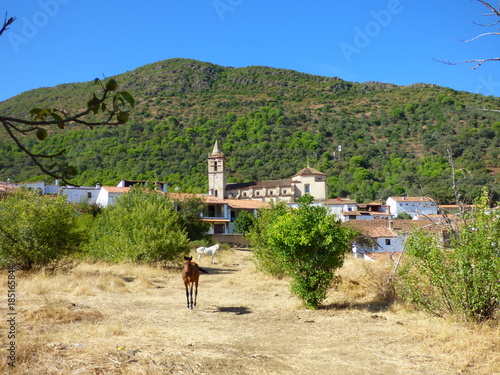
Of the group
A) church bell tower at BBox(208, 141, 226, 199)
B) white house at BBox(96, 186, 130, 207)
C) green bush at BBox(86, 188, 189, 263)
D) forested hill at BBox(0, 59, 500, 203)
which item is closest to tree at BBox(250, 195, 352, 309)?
green bush at BBox(86, 188, 189, 263)

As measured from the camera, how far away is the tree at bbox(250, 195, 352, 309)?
10.8m

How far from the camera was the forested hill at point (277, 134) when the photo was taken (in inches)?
3135

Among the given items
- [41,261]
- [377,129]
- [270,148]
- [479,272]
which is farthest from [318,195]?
[479,272]

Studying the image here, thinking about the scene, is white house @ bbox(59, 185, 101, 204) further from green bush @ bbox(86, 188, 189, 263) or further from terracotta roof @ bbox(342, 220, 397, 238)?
terracotta roof @ bbox(342, 220, 397, 238)

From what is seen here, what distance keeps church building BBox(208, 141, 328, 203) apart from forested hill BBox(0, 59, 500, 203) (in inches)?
188

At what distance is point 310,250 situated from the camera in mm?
11133

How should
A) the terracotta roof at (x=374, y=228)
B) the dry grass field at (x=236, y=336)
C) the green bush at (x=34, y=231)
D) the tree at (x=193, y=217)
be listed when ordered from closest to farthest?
1. the dry grass field at (x=236, y=336)
2. the green bush at (x=34, y=231)
3. the terracotta roof at (x=374, y=228)
4. the tree at (x=193, y=217)

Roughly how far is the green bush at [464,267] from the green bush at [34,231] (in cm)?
1346

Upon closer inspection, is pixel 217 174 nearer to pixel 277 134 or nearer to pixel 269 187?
pixel 269 187

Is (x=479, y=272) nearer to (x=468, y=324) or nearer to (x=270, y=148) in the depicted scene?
(x=468, y=324)

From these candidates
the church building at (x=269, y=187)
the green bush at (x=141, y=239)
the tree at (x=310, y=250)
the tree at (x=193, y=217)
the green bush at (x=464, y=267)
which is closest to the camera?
the green bush at (x=464, y=267)

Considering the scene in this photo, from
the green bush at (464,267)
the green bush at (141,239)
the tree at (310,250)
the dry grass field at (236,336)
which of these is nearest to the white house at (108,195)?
the green bush at (141,239)

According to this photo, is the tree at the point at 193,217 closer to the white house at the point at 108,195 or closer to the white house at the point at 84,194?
the white house at the point at 108,195

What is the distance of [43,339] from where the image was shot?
21.5 ft
